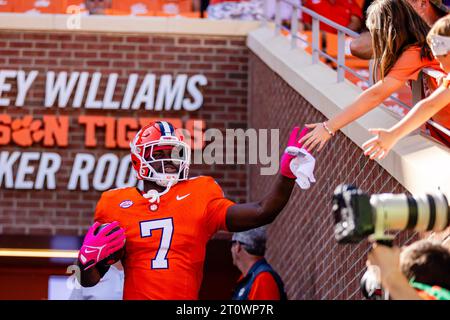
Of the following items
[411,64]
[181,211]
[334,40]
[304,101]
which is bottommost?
[334,40]

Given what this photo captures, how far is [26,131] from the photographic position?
9.70 metres

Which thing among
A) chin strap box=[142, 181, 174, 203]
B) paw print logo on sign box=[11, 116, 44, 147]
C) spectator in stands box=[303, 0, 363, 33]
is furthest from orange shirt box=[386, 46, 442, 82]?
paw print logo on sign box=[11, 116, 44, 147]

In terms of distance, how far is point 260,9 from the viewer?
10.3 m

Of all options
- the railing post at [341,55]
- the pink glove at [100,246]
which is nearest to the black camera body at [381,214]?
the pink glove at [100,246]

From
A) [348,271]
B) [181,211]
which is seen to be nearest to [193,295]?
[181,211]

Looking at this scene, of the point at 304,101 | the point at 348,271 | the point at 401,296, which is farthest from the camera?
the point at 304,101

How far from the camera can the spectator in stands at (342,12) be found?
9039 millimetres

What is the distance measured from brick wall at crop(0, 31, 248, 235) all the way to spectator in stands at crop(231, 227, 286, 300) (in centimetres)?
280

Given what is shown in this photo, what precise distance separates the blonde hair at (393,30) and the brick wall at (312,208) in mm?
749

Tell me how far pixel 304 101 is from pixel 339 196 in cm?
432

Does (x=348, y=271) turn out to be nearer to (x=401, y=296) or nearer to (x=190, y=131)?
(x=401, y=296)

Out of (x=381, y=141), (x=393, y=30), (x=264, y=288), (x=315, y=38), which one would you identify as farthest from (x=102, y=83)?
(x=381, y=141)

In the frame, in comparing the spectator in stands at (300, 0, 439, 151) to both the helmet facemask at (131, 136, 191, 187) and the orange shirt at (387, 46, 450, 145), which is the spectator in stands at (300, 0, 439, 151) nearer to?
the orange shirt at (387, 46, 450, 145)

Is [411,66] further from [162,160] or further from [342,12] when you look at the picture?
[342,12]
